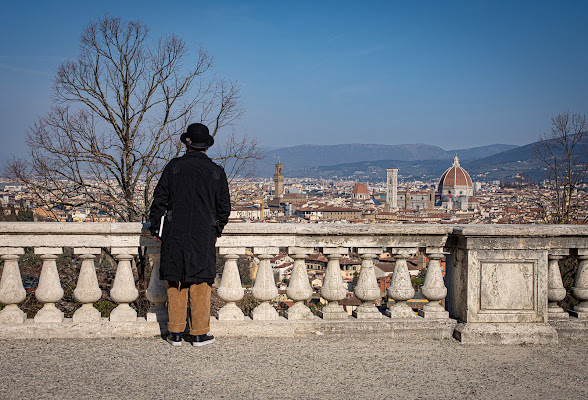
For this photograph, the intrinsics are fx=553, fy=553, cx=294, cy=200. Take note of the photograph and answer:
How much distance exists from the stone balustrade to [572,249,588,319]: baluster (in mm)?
47

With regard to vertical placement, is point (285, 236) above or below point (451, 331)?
above

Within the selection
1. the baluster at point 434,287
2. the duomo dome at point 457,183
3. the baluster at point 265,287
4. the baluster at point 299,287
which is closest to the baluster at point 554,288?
the baluster at point 434,287

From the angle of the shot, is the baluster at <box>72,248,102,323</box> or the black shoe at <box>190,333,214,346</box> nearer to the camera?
the black shoe at <box>190,333,214,346</box>

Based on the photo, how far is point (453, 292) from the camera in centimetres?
382

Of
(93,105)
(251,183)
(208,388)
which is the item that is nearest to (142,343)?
(208,388)

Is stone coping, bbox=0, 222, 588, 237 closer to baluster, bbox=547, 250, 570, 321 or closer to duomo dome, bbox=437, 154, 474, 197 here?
baluster, bbox=547, 250, 570, 321

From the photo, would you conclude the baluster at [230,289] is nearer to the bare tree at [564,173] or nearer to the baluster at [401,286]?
the baluster at [401,286]

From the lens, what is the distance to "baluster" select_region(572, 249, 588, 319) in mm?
3812

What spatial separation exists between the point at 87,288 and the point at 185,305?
0.69 meters

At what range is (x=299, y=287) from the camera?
3.64m

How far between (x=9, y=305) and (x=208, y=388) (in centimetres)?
161

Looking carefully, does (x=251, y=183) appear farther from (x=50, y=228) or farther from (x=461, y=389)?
(x=461, y=389)

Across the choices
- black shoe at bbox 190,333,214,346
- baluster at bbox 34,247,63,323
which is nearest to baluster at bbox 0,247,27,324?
baluster at bbox 34,247,63,323

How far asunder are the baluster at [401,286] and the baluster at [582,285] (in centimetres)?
117
